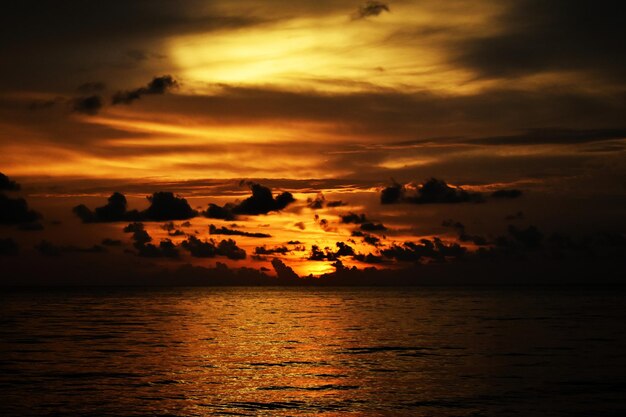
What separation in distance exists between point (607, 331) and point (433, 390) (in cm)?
4773

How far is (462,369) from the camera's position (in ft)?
168

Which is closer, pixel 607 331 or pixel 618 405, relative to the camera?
pixel 618 405

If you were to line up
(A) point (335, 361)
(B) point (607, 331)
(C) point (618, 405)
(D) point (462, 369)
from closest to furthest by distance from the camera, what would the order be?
1. (C) point (618, 405)
2. (D) point (462, 369)
3. (A) point (335, 361)
4. (B) point (607, 331)

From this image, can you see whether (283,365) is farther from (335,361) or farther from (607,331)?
(607,331)

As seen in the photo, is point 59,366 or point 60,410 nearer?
point 60,410

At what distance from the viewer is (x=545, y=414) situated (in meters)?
36.5

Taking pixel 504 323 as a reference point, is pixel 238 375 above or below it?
above

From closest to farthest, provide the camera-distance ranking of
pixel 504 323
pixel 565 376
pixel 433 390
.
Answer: pixel 433 390
pixel 565 376
pixel 504 323

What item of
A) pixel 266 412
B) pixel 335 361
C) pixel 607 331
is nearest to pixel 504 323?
Result: pixel 607 331

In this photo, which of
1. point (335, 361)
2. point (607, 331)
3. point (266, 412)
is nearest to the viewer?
point (266, 412)

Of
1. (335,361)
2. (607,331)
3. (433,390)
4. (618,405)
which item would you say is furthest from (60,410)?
(607,331)

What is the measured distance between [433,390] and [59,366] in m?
27.6

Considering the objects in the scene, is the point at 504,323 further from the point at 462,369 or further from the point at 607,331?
the point at 462,369

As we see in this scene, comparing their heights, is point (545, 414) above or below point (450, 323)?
above
